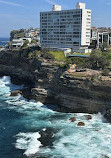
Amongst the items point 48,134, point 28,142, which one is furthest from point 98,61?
point 28,142

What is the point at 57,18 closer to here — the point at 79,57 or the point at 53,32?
the point at 53,32

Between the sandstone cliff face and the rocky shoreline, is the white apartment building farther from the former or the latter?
the sandstone cliff face

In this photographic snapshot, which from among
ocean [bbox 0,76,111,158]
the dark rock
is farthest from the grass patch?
the dark rock

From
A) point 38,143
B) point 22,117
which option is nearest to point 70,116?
point 22,117

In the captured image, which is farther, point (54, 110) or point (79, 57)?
point (79, 57)

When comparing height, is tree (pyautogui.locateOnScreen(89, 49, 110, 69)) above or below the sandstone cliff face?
above

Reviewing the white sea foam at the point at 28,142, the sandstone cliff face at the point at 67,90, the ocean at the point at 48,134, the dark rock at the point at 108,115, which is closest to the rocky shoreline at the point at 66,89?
the sandstone cliff face at the point at 67,90

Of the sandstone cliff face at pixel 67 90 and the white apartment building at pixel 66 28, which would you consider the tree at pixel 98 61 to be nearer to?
the sandstone cliff face at pixel 67 90
